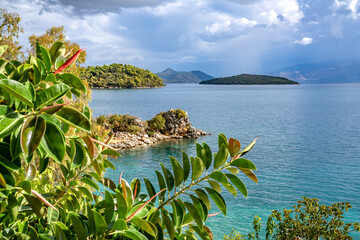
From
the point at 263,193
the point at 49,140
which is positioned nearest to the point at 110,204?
the point at 49,140

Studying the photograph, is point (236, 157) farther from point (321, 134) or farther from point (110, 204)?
point (321, 134)

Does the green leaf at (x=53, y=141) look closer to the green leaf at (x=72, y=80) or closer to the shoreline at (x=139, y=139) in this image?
the green leaf at (x=72, y=80)

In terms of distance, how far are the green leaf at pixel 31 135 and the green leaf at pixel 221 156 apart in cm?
76

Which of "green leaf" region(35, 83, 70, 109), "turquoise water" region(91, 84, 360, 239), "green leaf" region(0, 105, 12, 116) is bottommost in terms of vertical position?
"turquoise water" region(91, 84, 360, 239)

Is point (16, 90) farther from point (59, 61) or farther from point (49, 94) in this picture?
point (59, 61)

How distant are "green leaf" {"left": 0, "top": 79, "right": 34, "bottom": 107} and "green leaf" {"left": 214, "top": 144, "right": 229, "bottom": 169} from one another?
2.58ft

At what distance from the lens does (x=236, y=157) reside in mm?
1339

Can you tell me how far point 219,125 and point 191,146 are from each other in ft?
45.6

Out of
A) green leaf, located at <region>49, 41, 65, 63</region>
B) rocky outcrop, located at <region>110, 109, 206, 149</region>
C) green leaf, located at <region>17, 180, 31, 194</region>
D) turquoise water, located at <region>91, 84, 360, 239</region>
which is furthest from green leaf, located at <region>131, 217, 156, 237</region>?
rocky outcrop, located at <region>110, 109, 206, 149</region>

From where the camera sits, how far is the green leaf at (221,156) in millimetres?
1320

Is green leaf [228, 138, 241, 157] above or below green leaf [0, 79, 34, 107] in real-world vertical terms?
below

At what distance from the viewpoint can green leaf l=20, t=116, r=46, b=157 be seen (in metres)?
0.75

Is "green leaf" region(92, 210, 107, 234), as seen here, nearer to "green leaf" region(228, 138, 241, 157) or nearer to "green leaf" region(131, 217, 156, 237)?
"green leaf" region(131, 217, 156, 237)

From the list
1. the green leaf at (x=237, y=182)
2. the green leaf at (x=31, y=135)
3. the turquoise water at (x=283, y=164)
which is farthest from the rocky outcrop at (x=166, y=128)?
the green leaf at (x=31, y=135)
